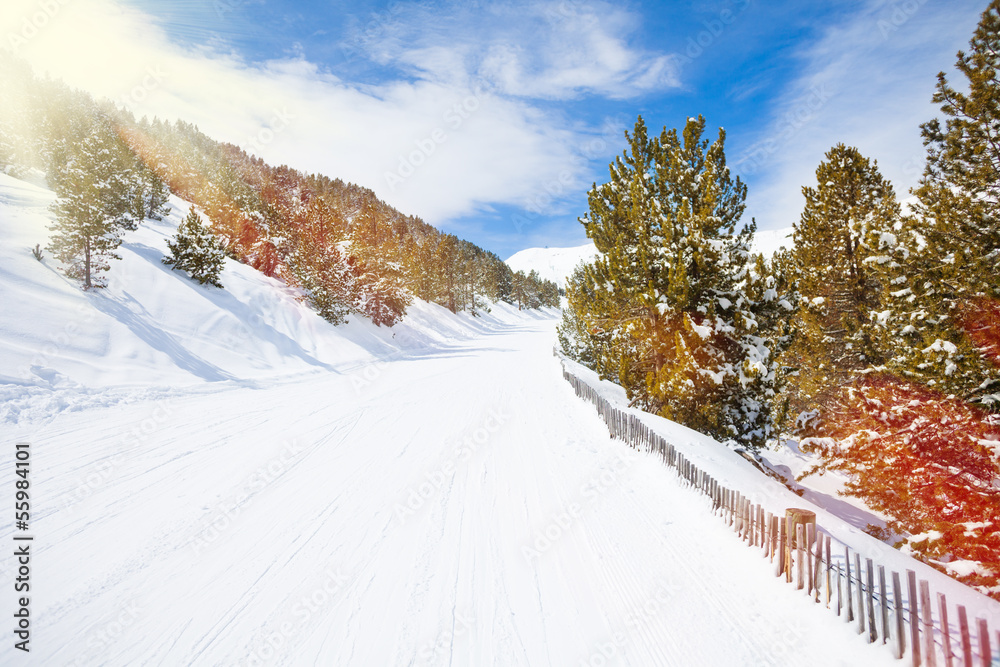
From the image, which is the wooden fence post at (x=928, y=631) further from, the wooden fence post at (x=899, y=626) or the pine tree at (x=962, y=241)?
the pine tree at (x=962, y=241)

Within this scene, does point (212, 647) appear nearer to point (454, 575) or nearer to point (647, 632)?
point (454, 575)

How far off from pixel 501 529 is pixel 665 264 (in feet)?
30.5

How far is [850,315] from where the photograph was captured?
576 inches

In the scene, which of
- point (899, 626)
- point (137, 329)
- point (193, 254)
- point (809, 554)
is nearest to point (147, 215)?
point (193, 254)

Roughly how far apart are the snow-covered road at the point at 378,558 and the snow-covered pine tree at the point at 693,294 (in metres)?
4.04

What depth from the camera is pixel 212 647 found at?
398 cm

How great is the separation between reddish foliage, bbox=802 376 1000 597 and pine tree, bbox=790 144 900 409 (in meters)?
4.54

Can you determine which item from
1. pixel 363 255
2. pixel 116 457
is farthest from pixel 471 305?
pixel 116 457

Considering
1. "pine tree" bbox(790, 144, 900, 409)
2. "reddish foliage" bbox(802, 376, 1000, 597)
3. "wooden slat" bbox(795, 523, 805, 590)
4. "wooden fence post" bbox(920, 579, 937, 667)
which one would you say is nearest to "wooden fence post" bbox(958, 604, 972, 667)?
"wooden fence post" bbox(920, 579, 937, 667)

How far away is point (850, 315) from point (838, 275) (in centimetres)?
154

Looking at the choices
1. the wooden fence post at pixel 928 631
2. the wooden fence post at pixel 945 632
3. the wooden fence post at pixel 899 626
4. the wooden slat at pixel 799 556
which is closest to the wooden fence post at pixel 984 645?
the wooden fence post at pixel 945 632

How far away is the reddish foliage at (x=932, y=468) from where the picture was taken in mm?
7578

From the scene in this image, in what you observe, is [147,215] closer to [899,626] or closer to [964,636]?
[899,626]

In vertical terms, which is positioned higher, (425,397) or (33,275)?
(33,275)
